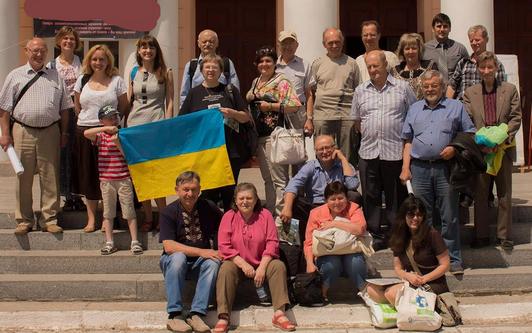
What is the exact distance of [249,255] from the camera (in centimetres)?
695

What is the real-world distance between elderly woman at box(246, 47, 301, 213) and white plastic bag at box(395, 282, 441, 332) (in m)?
1.80

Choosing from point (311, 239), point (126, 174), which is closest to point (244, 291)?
point (311, 239)

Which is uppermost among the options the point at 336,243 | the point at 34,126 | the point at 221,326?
the point at 34,126

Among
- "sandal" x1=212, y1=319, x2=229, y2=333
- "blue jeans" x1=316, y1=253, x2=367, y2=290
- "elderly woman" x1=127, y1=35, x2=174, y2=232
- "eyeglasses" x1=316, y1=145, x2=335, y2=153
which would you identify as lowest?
"sandal" x1=212, y1=319, x2=229, y2=333

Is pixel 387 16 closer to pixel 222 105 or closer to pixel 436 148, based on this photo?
pixel 222 105

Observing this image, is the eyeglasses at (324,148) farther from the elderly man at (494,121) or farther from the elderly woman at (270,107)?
the elderly man at (494,121)

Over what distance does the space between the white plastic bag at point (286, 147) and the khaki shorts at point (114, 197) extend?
140 centimetres

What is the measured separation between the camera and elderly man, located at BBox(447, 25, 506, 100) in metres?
8.22

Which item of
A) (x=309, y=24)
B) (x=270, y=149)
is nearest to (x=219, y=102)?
(x=270, y=149)

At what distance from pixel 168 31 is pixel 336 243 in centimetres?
703

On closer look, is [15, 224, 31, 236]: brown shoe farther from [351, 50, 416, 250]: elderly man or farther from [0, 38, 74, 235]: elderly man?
[351, 50, 416, 250]: elderly man

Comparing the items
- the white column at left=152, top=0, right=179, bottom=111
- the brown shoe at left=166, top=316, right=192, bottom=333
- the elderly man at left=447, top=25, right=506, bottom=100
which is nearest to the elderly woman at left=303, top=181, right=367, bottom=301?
the brown shoe at left=166, top=316, right=192, bottom=333

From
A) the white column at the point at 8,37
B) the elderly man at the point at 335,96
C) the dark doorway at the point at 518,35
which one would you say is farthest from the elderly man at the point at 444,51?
the dark doorway at the point at 518,35

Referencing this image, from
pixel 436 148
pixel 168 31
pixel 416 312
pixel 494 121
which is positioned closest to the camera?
pixel 416 312
